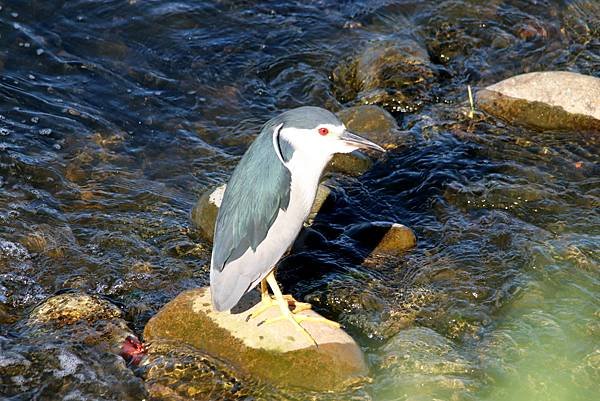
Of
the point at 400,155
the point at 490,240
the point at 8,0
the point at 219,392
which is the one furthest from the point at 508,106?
the point at 8,0

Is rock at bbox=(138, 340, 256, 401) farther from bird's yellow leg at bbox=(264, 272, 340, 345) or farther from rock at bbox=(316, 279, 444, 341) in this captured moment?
rock at bbox=(316, 279, 444, 341)

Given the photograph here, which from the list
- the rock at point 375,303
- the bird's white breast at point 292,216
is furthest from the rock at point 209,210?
the bird's white breast at point 292,216

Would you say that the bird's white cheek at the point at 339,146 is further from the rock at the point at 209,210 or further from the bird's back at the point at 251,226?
the rock at the point at 209,210

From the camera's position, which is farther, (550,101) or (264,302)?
(550,101)

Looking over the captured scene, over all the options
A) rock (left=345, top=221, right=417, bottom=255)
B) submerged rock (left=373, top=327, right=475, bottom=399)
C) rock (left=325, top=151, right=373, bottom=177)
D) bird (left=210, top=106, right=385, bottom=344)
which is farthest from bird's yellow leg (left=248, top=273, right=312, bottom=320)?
rock (left=325, top=151, right=373, bottom=177)

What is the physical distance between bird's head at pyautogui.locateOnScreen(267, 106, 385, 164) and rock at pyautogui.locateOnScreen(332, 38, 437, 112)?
Answer: 9.93 feet

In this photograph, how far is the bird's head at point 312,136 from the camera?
4.56 meters

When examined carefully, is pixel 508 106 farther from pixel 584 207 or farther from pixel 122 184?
pixel 122 184

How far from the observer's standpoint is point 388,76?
25.7ft

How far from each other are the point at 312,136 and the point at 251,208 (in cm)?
50

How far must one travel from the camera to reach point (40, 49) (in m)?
8.05

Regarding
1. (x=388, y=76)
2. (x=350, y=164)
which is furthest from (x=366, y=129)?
(x=388, y=76)

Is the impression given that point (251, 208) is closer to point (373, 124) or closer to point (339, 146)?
point (339, 146)

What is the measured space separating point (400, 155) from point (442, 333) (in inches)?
83.5
